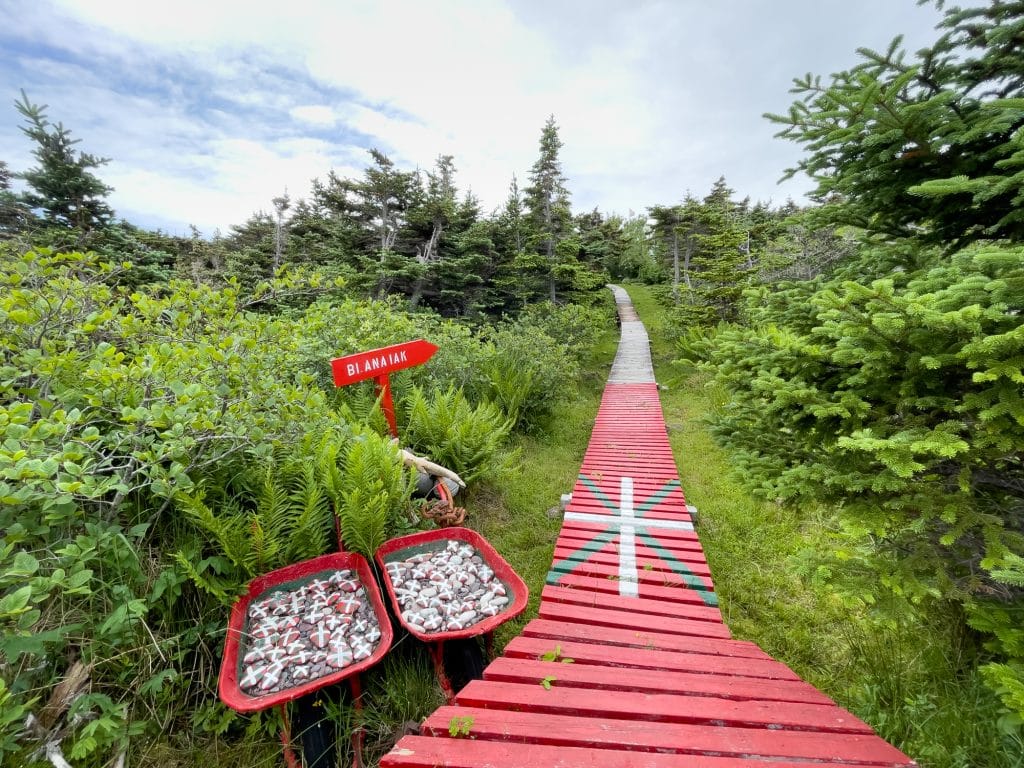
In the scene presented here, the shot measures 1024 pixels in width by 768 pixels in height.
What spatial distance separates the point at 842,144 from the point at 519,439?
5.85 m

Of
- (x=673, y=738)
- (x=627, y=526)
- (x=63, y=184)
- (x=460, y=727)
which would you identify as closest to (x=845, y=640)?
(x=627, y=526)

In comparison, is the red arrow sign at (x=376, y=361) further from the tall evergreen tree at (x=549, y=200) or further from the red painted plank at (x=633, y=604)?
the tall evergreen tree at (x=549, y=200)

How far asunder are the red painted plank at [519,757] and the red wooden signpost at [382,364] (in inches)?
105

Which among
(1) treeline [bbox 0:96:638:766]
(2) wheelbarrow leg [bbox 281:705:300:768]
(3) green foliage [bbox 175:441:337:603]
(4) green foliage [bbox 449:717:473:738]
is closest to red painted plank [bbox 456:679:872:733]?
(4) green foliage [bbox 449:717:473:738]

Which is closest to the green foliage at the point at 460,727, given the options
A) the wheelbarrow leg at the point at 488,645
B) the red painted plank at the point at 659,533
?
the wheelbarrow leg at the point at 488,645

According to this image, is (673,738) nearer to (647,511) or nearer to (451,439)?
(647,511)

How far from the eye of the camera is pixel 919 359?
1674 millimetres

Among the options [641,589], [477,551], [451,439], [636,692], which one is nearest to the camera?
[636,692]

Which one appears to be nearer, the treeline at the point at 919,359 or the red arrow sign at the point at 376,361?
the treeline at the point at 919,359

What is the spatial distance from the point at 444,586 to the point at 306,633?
2.83 feet

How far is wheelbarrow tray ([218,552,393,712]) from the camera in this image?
1.93 metres

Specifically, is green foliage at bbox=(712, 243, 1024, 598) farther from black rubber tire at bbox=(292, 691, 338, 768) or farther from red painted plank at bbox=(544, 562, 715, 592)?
black rubber tire at bbox=(292, 691, 338, 768)

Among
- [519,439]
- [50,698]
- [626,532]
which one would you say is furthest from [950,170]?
[519,439]

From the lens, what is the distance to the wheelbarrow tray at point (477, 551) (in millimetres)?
2393
